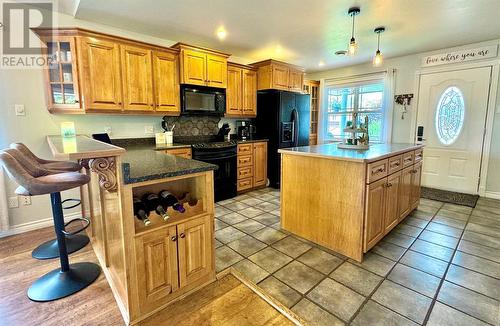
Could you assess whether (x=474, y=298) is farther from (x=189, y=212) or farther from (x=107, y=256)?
(x=107, y=256)

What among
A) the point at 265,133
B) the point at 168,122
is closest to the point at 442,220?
the point at 265,133

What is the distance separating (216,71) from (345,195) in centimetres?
275

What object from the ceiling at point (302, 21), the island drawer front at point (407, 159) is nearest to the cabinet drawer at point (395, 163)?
the island drawer front at point (407, 159)

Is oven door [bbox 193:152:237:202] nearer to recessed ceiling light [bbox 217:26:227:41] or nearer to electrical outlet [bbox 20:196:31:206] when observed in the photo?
recessed ceiling light [bbox 217:26:227:41]

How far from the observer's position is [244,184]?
427 centimetres

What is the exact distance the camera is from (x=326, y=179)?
90.9 inches

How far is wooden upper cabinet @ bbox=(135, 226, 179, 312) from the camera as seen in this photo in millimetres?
1479

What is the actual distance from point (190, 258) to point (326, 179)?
1.38m

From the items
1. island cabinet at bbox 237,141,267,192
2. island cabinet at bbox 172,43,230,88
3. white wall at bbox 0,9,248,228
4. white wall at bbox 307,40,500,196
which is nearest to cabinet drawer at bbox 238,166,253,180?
island cabinet at bbox 237,141,267,192

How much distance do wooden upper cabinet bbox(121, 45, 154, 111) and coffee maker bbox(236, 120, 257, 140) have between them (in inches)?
68.9

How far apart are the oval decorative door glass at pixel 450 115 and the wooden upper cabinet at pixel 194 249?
4549mm

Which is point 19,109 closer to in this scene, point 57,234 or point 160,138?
point 160,138

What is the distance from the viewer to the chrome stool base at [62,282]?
1.75 m

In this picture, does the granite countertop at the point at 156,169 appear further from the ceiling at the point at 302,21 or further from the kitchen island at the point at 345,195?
the ceiling at the point at 302,21
